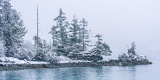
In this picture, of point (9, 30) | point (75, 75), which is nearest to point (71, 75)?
point (75, 75)

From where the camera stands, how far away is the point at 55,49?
71.7m

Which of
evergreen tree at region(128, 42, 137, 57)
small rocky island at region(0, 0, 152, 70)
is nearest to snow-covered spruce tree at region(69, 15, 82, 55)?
small rocky island at region(0, 0, 152, 70)

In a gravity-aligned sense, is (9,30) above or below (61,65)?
above

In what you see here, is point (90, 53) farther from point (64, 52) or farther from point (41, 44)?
point (41, 44)

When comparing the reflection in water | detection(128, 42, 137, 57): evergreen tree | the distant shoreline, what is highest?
detection(128, 42, 137, 57): evergreen tree

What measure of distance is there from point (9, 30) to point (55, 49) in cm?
1291

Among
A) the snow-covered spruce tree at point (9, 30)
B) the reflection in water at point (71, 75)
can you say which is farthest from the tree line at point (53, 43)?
the reflection in water at point (71, 75)

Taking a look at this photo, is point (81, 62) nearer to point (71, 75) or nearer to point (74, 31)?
point (74, 31)

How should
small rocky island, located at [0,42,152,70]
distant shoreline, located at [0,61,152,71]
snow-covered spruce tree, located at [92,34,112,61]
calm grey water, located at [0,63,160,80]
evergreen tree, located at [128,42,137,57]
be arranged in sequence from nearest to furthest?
calm grey water, located at [0,63,160,80], distant shoreline, located at [0,61,152,71], small rocky island, located at [0,42,152,70], snow-covered spruce tree, located at [92,34,112,61], evergreen tree, located at [128,42,137,57]

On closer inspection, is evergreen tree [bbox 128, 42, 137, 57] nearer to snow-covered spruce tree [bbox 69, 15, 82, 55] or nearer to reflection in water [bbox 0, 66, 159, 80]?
snow-covered spruce tree [bbox 69, 15, 82, 55]

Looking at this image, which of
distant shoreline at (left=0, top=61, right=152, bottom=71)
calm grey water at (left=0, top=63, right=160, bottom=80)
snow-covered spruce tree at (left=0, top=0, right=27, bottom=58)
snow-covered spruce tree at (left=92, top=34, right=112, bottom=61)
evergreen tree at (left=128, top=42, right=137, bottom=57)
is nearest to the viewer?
calm grey water at (left=0, top=63, right=160, bottom=80)

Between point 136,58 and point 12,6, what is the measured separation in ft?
115

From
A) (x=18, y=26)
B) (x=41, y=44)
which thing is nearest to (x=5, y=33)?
(x=18, y=26)

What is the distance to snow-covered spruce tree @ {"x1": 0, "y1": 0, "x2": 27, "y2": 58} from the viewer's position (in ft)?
205
